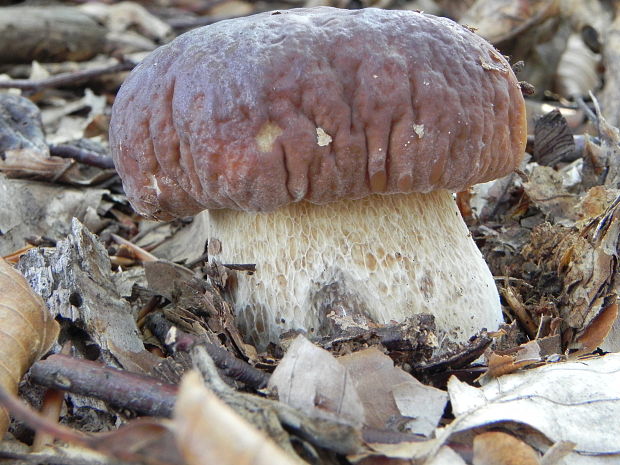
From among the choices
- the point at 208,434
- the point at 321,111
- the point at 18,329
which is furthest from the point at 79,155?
the point at 208,434

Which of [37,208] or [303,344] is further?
[37,208]

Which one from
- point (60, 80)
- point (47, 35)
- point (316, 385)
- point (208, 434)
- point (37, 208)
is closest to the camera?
point (208, 434)

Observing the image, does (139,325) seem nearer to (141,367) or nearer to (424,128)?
(141,367)

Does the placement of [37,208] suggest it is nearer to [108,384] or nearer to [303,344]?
[108,384]

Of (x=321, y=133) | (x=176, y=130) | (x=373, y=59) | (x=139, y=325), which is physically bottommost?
(x=139, y=325)

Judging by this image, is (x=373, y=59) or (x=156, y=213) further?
(x=156, y=213)

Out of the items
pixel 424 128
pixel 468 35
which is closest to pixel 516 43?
pixel 468 35
